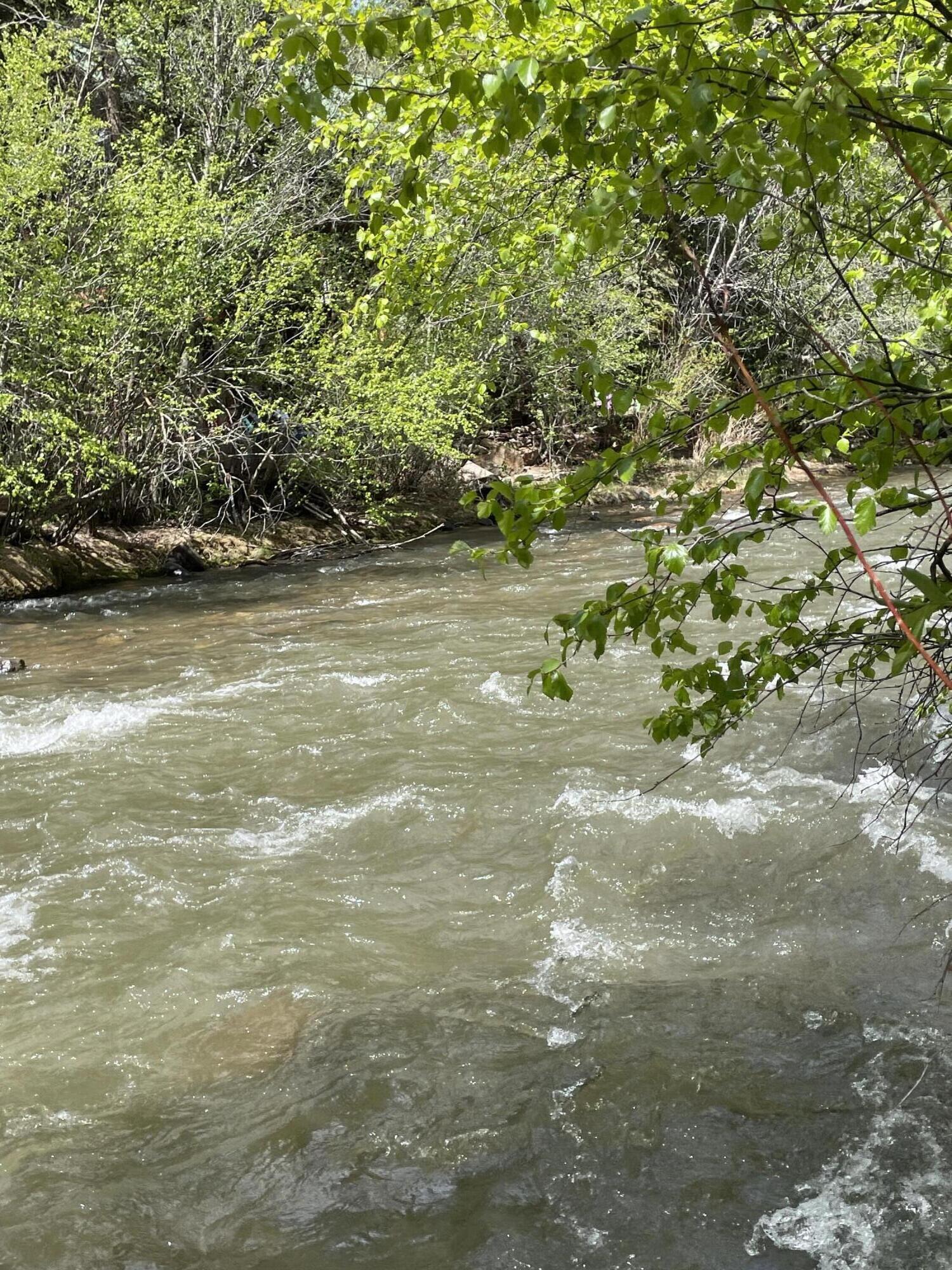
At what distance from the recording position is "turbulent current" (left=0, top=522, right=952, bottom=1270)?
3357 millimetres

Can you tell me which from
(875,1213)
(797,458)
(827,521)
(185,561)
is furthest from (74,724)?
(185,561)

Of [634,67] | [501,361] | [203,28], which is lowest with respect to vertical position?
[634,67]

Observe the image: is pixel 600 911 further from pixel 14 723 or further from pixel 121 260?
pixel 121 260

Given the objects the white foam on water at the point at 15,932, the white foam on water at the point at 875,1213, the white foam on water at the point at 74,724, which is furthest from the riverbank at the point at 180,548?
the white foam on water at the point at 875,1213

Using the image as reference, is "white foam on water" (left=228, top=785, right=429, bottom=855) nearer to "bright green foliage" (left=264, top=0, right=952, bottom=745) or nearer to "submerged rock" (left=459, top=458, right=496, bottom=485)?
"bright green foliage" (left=264, top=0, right=952, bottom=745)

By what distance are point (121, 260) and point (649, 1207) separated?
14.0m

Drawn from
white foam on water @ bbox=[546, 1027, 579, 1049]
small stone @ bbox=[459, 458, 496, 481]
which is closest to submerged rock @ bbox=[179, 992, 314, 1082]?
white foam on water @ bbox=[546, 1027, 579, 1049]

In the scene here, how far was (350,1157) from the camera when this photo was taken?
364cm

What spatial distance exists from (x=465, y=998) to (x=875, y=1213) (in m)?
1.85

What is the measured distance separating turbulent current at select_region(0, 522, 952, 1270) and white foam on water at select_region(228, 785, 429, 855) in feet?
0.10

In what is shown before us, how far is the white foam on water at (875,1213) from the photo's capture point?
3.11 metres

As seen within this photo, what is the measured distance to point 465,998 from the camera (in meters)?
4.59

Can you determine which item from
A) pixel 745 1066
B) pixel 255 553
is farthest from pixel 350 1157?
pixel 255 553

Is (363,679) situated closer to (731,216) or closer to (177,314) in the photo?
(177,314)
